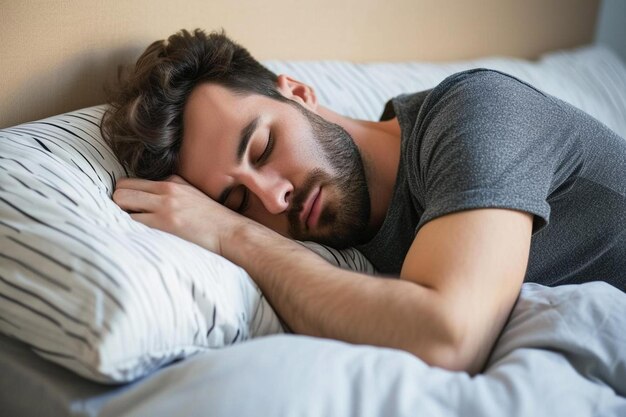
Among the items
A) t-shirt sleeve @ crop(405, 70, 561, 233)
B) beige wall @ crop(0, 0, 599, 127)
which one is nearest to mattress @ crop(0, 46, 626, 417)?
t-shirt sleeve @ crop(405, 70, 561, 233)

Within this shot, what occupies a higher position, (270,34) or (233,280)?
(270,34)

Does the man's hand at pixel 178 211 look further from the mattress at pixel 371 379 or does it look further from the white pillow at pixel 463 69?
the white pillow at pixel 463 69

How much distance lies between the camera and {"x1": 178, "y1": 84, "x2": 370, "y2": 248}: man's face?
4.10 feet

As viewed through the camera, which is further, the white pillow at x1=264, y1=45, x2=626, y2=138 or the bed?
the white pillow at x1=264, y1=45, x2=626, y2=138

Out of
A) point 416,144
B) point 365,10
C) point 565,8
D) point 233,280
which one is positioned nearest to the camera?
point 233,280

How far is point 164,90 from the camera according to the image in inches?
52.1

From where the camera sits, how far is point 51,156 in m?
1.08

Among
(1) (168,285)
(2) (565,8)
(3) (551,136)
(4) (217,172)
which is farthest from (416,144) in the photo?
(2) (565,8)

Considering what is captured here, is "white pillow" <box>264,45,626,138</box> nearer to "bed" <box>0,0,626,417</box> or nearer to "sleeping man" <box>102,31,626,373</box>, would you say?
"sleeping man" <box>102,31,626,373</box>

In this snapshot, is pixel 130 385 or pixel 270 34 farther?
pixel 270 34

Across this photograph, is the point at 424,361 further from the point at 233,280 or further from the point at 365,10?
the point at 365,10

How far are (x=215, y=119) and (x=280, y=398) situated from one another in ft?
2.21

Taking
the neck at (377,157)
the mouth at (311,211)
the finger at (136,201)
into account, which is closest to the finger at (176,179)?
the finger at (136,201)

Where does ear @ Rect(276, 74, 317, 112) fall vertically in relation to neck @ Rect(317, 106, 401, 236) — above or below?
above
